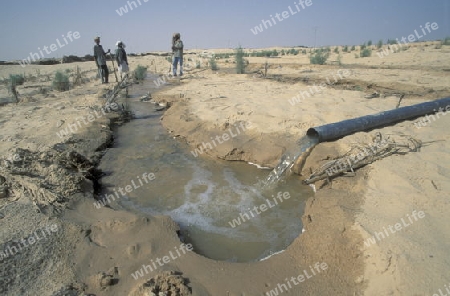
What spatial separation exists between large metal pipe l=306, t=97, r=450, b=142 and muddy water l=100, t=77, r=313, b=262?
88 centimetres

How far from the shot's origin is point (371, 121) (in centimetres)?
451

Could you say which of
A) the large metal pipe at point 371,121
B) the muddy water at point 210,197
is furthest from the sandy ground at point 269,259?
the muddy water at point 210,197

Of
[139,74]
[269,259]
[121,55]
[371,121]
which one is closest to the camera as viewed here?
[269,259]

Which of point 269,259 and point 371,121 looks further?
point 371,121

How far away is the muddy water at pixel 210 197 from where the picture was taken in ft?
9.72

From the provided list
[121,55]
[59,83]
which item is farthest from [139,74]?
[59,83]

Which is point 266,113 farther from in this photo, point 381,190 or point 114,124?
point 114,124

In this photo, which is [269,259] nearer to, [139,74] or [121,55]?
[121,55]

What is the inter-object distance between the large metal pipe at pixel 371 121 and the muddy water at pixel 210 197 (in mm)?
875

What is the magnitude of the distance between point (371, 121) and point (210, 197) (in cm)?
297

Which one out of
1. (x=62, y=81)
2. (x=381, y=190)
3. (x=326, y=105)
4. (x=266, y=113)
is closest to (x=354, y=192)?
(x=381, y=190)

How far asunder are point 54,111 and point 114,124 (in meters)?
1.59

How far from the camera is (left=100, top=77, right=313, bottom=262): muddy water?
2963 mm

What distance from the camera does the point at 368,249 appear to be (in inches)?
92.4
